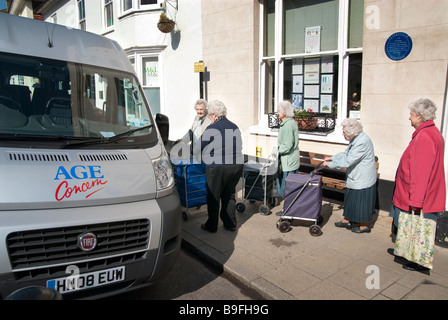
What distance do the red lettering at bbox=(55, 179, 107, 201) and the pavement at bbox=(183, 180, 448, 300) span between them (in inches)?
77.7

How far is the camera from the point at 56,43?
391cm

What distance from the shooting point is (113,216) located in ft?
9.86

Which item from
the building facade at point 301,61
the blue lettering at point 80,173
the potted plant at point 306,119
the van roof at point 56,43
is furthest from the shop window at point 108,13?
the blue lettering at point 80,173

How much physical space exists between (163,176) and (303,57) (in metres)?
5.16

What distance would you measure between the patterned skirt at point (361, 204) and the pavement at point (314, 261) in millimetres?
277

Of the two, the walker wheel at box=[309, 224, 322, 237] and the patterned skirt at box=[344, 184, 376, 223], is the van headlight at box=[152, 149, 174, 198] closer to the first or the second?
the walker wheel at box=[309, 224, 322, 237]

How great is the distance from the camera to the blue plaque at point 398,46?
5.55 metres

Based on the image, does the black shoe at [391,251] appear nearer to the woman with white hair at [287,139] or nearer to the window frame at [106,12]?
the woman with white hair at [287,139]

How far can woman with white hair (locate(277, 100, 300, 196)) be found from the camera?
5.79 meters

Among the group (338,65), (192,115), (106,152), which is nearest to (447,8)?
(338,65)

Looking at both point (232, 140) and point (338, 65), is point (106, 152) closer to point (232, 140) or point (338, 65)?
point (232, 140)

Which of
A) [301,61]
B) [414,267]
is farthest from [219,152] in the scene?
[301,61]

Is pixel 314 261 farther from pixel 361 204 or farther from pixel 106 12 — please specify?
pixel 106 12
